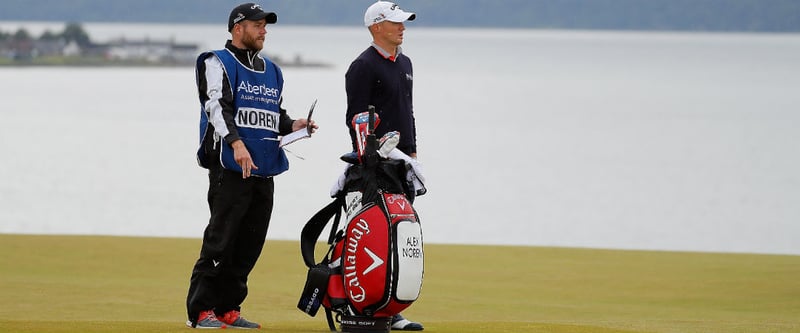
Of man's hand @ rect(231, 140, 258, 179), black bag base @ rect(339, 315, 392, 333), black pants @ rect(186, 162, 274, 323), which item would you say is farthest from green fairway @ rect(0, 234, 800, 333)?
man's hand @ rect(231, 140, 258, 179)

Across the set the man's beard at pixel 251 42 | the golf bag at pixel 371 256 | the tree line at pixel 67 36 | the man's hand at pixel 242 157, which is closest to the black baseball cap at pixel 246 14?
the man's beard at pixel 251 42

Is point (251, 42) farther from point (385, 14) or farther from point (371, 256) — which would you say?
point (371, 256)

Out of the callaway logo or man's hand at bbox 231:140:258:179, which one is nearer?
the callaway logo

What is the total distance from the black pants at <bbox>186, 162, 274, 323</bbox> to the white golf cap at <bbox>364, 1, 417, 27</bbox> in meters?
1.02

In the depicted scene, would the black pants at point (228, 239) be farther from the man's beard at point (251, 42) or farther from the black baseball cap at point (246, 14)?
the black baseball cap at point (246, 14)

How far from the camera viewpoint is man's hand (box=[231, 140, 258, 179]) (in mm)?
7004

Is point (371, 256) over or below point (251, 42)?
below

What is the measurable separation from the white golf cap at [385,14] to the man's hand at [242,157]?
3.52ft

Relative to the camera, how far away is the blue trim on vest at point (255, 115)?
23.7ft

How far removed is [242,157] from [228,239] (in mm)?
464

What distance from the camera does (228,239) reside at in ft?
23.7

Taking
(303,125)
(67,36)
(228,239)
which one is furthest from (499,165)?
(67,36)

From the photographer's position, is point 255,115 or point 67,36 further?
point 67,36

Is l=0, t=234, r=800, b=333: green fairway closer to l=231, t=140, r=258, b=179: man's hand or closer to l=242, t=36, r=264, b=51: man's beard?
l=231, t=140, r=258, b=179: man's hand
